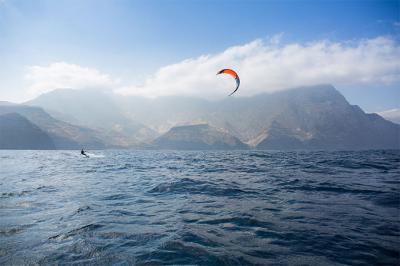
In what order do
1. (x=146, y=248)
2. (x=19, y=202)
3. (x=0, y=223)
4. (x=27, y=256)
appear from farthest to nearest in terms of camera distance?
1. (x=19, y=202)
2. (x=0, y=223)
3. (x=146, y=248)
4. (x=27, y=256)

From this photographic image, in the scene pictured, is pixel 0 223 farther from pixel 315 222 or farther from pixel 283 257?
pixel 315 222

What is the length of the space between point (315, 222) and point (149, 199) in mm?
7862

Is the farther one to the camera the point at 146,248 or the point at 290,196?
the point at 290,196

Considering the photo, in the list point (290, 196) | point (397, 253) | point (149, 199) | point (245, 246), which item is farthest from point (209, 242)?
Answer: point (290, 196)

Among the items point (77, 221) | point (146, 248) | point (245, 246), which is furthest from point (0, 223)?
point (245, 246)

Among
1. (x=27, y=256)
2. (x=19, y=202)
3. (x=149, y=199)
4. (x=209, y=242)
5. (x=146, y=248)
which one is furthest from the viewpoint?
(x=149, y=199)

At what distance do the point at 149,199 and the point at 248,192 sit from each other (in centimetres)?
563

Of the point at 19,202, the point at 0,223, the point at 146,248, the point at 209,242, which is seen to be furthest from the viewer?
the point at 19,202

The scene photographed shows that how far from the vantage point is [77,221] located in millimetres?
9086

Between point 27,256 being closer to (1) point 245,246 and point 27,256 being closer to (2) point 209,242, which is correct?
(2) point 209,242

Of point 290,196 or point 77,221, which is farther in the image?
point 290,196

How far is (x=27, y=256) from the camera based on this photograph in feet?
20.1

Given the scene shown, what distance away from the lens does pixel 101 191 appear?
49.5 ft

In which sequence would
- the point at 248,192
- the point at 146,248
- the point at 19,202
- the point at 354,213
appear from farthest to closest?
the point at 248,192
the point at 19,202
the point at 354,213
the point at 146,248
